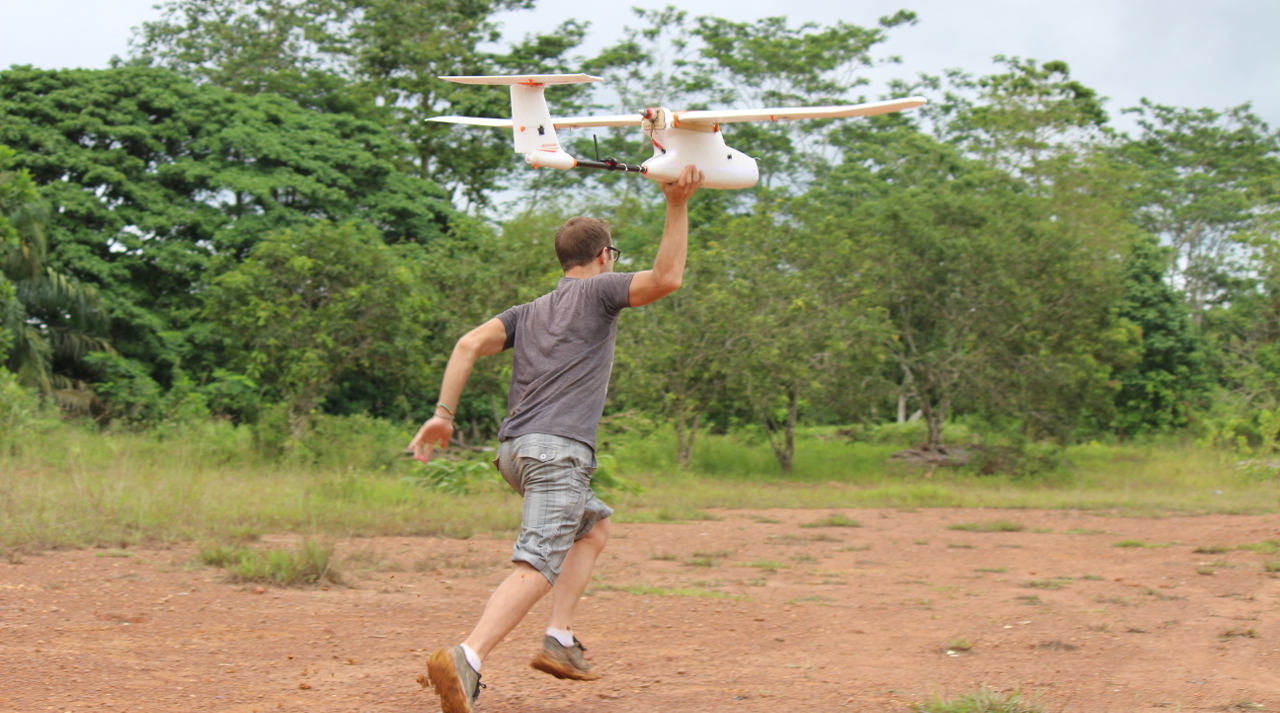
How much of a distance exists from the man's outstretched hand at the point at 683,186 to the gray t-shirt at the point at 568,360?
31cm

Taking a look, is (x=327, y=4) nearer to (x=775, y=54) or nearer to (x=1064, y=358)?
(x=775, y=54)

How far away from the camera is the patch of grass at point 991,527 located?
427 inches

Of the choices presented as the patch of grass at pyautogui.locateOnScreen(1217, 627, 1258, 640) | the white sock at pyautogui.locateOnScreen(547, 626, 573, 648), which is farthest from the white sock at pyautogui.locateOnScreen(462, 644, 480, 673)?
the patch of grass at pyautogui.locateOnScreen(1217, 627, 1258, 640)

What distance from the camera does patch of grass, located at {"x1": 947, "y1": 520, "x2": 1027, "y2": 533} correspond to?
1084 centimetres

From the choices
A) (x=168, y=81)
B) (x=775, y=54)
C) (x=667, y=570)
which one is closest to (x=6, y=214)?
(x=168, y=81)

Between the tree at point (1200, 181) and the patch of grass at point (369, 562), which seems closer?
the patch of grass at point (369, 562)

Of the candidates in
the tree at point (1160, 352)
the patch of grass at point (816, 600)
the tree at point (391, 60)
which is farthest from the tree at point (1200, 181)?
the patch of grass at point (816, 600)

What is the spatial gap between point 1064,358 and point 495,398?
10.5 m

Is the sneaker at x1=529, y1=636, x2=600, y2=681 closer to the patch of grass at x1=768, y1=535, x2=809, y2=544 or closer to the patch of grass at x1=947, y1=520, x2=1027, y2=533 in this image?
the patch of grass at x1=768, y1=535, x2=809, y2=544

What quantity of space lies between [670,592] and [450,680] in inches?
132

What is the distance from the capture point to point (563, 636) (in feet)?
12.5

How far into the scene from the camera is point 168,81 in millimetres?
22625

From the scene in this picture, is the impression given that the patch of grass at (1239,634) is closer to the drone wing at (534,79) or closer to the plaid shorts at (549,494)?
the plaid shorts at (549,494)

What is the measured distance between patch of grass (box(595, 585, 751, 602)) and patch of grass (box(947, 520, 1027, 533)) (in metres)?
5.17
